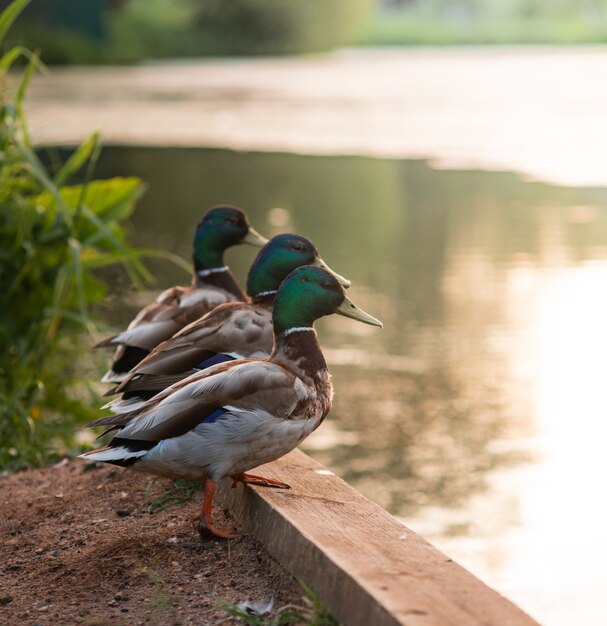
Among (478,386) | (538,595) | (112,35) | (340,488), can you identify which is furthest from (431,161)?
(340,488)

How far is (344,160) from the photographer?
19.5 m

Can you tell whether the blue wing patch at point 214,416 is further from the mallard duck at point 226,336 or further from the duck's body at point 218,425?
the mallard duck at point 226,336

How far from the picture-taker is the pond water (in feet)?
24.6

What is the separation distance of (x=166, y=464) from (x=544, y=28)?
2579cm

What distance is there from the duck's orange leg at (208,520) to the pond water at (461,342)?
3.61 m

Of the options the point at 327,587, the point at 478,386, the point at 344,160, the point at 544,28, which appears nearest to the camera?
the point at 327,587

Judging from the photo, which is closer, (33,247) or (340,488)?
(340,488)

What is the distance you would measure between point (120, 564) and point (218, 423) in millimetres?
408

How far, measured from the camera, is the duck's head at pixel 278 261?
3.63 m

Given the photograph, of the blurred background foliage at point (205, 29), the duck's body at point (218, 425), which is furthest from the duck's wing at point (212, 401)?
the blurred background foliage at point (205, 29)

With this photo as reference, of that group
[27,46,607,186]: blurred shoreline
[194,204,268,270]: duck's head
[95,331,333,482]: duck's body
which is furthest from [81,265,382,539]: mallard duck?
[27,46,607,186]: blurred shoreline

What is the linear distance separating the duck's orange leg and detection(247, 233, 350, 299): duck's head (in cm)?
93

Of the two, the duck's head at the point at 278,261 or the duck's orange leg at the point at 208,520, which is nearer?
the duck's orange leg at the point at 208,520

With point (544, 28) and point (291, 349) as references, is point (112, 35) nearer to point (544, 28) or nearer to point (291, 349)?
point (544, 28)
